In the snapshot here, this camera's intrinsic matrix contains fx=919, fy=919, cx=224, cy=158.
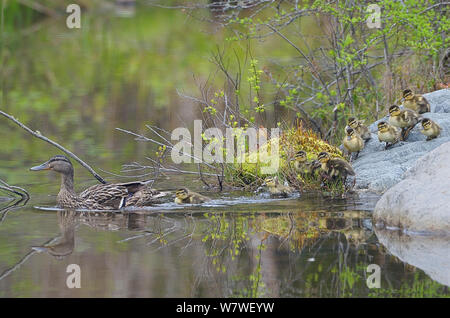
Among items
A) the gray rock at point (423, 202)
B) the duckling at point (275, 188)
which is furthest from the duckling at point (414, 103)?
the gray rock at point (423, 202)

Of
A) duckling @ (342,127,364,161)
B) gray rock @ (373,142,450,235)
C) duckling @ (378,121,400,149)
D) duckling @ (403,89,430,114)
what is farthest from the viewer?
duckling @ (403,89,430,114)

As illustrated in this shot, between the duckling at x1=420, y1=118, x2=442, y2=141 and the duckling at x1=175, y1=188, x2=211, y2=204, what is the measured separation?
2645 millimetres

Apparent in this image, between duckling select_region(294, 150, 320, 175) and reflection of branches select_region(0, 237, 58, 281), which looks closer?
reflection of branches select_region(0, 237, 58, 281)

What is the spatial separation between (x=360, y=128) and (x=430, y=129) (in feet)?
3.09

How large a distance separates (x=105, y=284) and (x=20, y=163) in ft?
20.2

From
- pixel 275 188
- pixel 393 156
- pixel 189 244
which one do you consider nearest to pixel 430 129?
pixel 393 156

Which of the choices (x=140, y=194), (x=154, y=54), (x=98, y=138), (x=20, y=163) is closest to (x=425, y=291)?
(x=140, y=194)

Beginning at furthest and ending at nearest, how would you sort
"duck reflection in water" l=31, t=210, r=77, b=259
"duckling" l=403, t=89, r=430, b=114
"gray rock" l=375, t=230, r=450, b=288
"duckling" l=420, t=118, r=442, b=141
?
"duckling" l=403, t=89, r=430, b=114 → "duckling" l=420, t=118, r=442, b=141 → "duck reflection in water" l=31, t=210, r=77, b=259 → "gray rock" l=375, t=230, r=450, b=288

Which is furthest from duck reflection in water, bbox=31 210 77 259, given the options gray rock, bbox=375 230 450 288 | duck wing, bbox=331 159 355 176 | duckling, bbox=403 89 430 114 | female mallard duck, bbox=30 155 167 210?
duckling, bbox=403 89 430 114

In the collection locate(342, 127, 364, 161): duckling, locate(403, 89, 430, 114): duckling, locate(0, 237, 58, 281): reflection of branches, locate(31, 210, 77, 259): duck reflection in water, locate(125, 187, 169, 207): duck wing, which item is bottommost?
locate(0, 237, 58, 281): reflection of branches

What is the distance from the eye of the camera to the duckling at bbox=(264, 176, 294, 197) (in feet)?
32.3

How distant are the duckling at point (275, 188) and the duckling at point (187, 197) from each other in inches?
29.0

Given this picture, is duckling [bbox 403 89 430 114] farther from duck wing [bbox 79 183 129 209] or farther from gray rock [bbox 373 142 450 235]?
duck wing [bbox 79 183 129 209]
